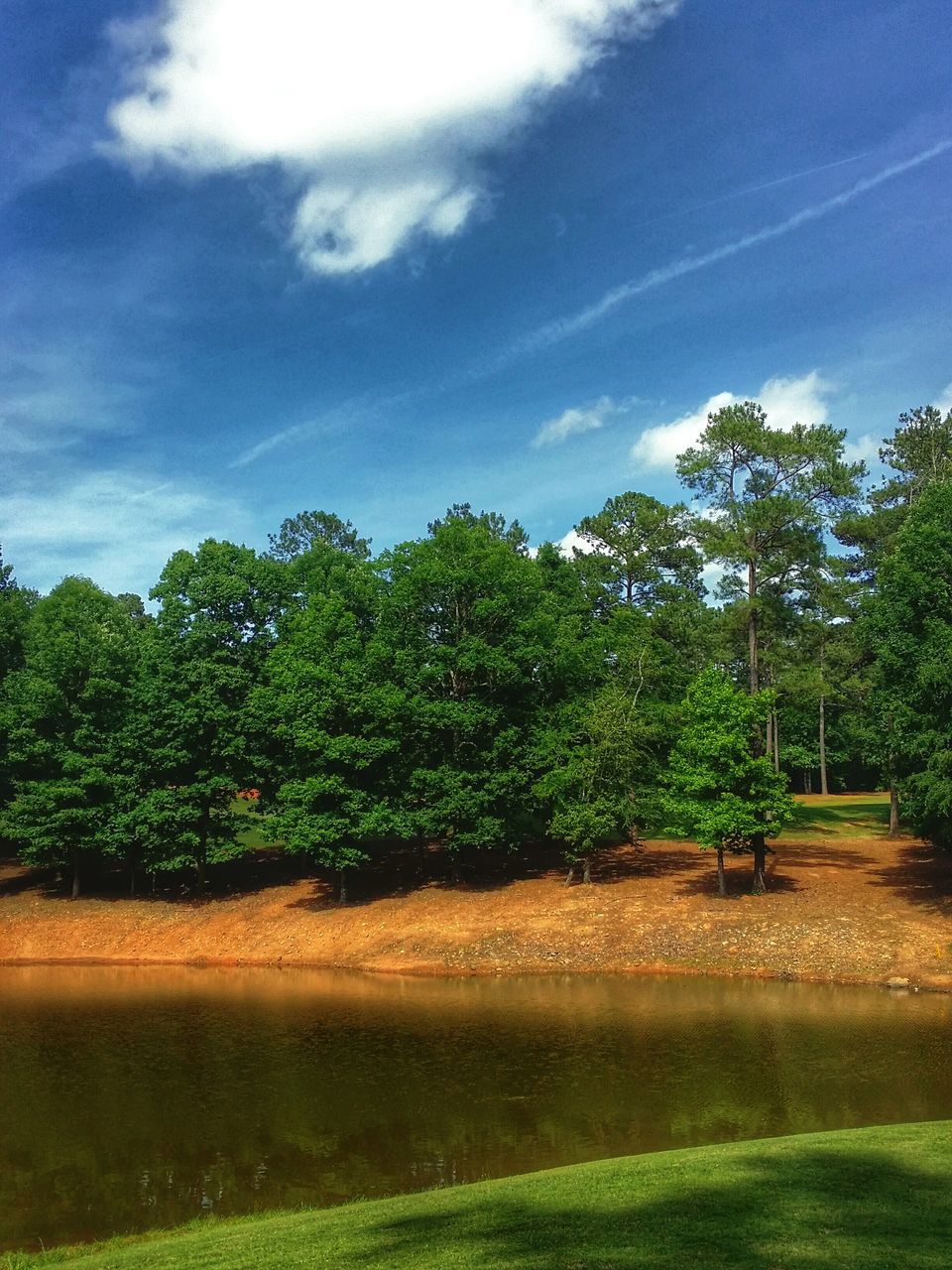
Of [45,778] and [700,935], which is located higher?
[45,778]

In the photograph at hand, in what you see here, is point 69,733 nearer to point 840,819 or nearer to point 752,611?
point 752,611

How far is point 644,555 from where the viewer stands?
60188 millimetres

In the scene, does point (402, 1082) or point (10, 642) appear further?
point (10, 642)

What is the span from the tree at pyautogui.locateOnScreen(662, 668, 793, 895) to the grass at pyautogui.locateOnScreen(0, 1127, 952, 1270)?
2401 cm

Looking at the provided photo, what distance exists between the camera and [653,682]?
172 ft

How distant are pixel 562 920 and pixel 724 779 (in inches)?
373

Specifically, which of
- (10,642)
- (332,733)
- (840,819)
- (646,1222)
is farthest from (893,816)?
(10,642)

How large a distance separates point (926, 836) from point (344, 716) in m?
27.8

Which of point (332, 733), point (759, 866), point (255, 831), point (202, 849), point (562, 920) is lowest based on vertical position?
point (562, 920)

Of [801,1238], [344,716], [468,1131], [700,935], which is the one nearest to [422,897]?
[344,716]

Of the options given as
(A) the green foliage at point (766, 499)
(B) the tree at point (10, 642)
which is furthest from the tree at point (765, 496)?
(B) the tree at point (10, 642)

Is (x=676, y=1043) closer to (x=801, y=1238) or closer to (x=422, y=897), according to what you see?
(x=801, y=1238)

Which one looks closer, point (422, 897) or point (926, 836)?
point (926, 836)

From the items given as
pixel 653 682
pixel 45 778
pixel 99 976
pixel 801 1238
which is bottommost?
pixel 99 976
